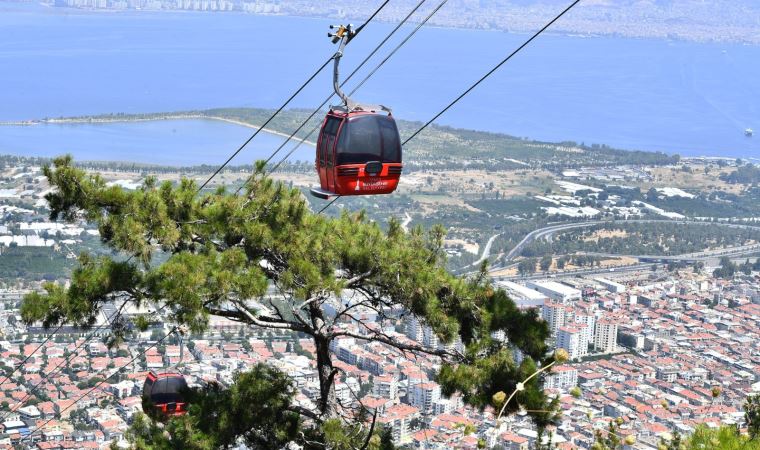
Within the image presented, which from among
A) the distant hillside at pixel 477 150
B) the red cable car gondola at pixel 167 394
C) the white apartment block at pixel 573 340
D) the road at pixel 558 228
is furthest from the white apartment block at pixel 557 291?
the red cable car gondola at pixel 167 394

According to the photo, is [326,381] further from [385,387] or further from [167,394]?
[385,387]

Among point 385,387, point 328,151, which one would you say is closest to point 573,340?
point 385,387

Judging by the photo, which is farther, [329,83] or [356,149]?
[329,83]

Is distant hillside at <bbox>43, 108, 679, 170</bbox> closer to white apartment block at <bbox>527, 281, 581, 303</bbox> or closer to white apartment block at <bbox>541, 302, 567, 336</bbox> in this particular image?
white apartment block at <bbox>527, 281, 581, 303</bbox>

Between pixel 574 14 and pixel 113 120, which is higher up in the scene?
pixel 574 14

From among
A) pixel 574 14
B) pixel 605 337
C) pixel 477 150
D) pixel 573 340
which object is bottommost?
pixel 605 337

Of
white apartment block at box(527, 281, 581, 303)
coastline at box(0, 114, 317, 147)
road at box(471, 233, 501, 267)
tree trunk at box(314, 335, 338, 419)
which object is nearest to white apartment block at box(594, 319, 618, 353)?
white apartment block at box(527, 281, 581, 303)

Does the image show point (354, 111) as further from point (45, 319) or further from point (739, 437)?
point (739, 437)
